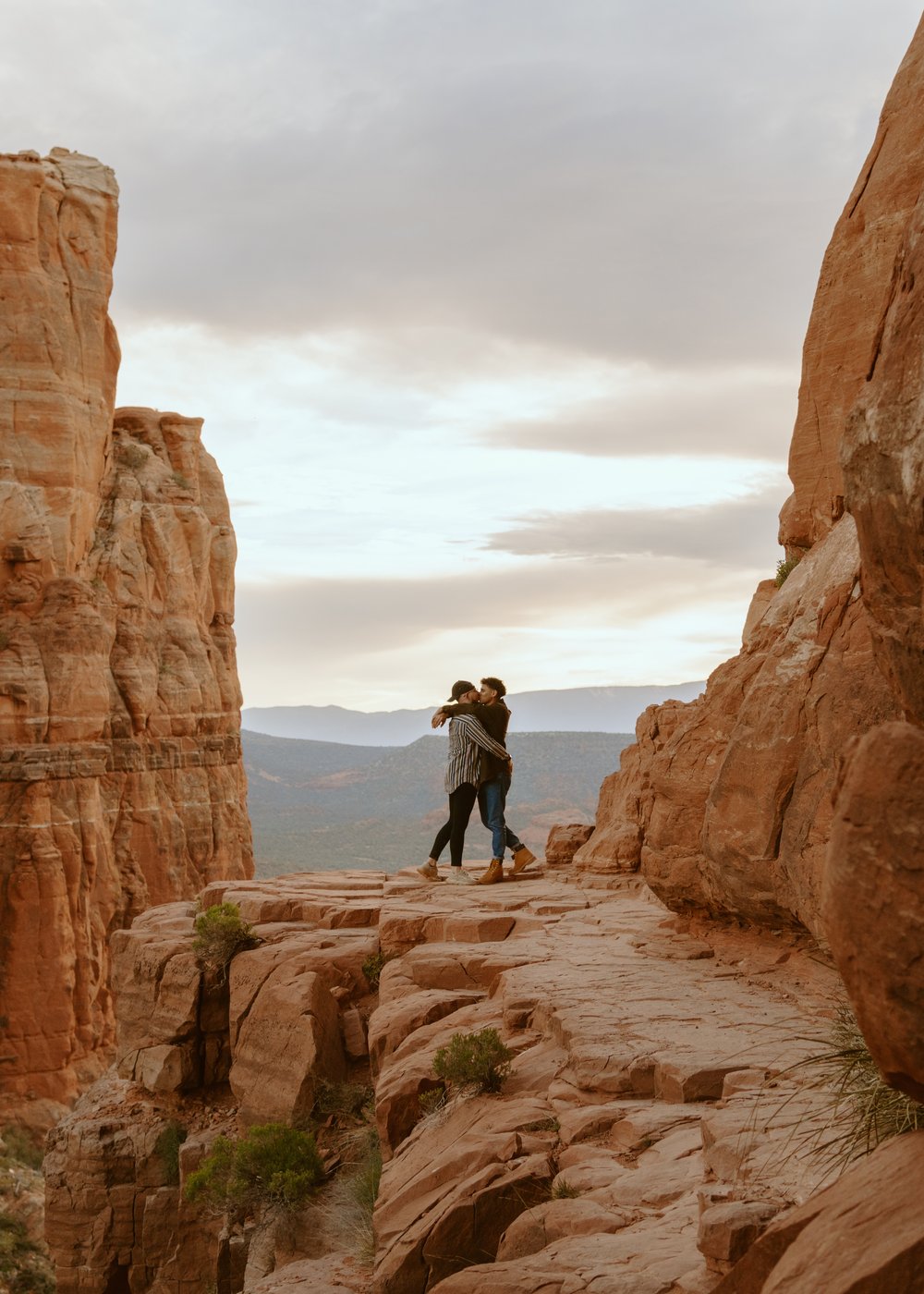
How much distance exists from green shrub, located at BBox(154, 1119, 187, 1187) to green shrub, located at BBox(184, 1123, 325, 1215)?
2846 mm

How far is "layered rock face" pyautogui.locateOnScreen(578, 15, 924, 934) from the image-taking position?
25.1 feet

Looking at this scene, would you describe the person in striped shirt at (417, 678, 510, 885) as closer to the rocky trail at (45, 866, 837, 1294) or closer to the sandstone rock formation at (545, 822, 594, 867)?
the rocky trail at (45, 866, 837, 1294)

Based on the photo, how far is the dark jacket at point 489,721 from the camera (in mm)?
14172

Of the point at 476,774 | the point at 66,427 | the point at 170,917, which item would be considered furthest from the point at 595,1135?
the point at 66,427

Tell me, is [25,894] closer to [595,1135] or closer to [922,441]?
[595,1135]

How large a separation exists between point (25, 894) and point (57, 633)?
313 inches

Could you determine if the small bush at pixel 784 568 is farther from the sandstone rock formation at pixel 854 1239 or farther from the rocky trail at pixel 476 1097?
the sandstone rock formation at pixel 854 1239

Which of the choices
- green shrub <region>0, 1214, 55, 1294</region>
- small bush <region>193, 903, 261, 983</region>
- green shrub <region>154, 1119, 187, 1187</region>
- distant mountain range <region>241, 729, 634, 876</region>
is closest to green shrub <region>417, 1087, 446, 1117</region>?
small bush <region>193, 903, 261, 983</region>

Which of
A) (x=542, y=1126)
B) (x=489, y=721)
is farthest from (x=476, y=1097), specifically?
(x=489, y=721)

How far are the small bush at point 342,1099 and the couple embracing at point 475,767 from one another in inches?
128

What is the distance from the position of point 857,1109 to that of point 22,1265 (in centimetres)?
2417

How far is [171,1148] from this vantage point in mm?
13398

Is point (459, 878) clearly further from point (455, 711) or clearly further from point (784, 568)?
point (784, 568)

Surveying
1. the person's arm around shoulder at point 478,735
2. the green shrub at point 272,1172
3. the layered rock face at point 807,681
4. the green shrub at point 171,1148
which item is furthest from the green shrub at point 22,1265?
the layered rock face at point 807,681
